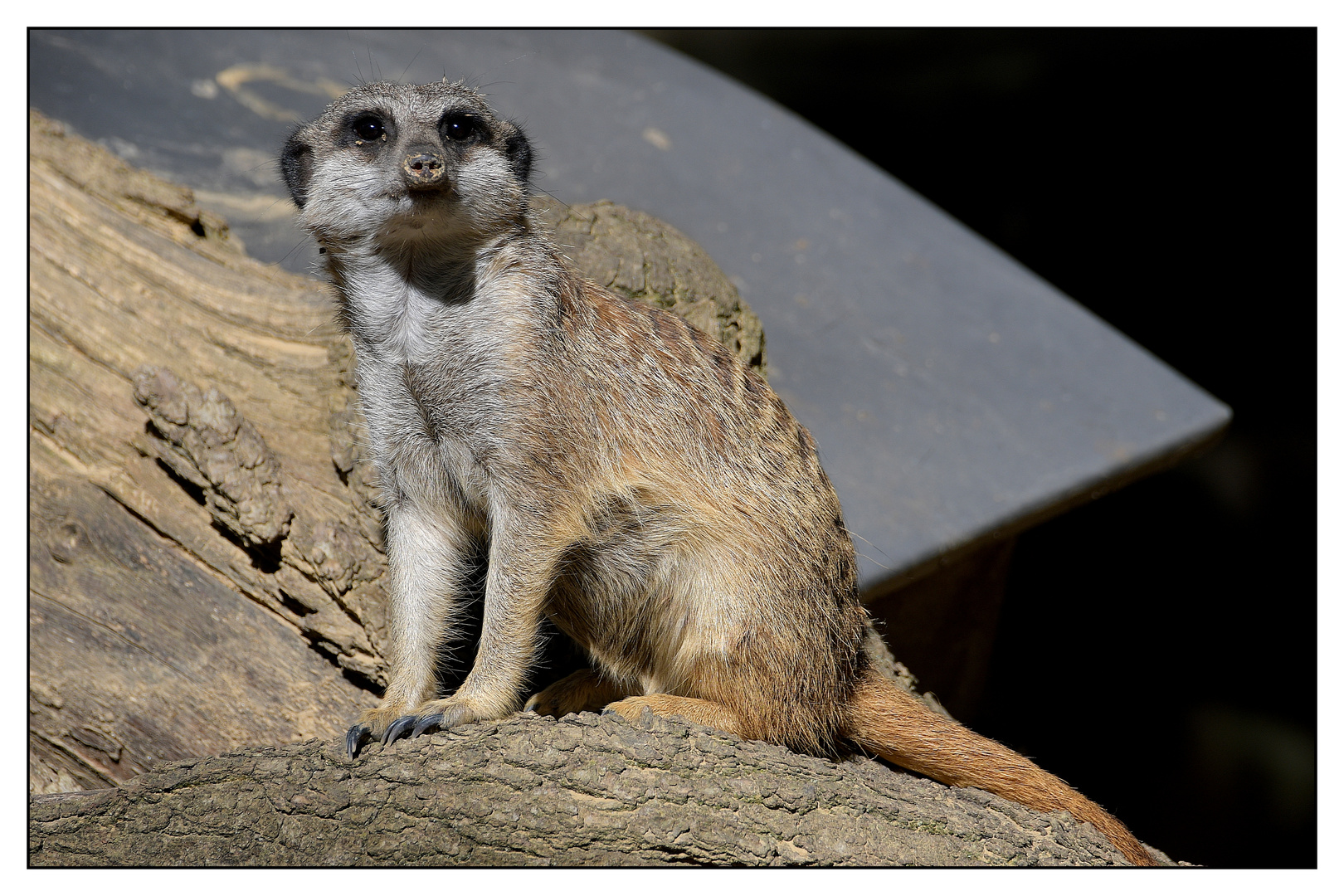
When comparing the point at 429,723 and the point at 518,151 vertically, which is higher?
the point at 518,151

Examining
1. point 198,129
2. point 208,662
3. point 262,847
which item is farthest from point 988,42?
point 262,847

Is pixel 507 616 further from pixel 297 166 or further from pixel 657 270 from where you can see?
pixel 657 270

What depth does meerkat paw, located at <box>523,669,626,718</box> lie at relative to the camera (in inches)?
100

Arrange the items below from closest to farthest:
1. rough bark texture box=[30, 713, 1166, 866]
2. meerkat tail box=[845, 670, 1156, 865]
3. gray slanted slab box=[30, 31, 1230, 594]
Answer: rough bark texture box=[30, 713, 1166, 866] → meerkat tail box=[845, 670, 1156, 865] → gray slanted slab box=[30, 31, 1230, 594]

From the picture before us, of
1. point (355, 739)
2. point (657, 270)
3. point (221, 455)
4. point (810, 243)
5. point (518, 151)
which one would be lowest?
point (355, 739)

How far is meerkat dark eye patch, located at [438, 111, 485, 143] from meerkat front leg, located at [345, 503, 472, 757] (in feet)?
2.79

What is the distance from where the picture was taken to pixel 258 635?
257cm

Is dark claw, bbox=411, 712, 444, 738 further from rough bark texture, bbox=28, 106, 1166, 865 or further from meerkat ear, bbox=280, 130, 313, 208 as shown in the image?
meerkat ear, bbox=280, 130, 313, 208

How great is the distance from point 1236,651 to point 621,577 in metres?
3.51

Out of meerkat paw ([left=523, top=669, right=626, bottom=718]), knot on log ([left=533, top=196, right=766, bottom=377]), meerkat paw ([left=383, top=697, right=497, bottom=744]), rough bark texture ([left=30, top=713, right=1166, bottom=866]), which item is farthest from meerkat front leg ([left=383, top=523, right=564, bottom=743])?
knot on log ([left=533, top=196, right=766, bottom=377])

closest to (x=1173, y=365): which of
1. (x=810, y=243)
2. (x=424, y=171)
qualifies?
(x=810, y=243)

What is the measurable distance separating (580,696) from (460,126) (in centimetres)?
140

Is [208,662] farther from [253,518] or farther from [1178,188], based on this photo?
[1178,188]

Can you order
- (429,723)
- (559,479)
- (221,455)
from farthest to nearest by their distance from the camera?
(221,455) < (559,479) < (429,723)
